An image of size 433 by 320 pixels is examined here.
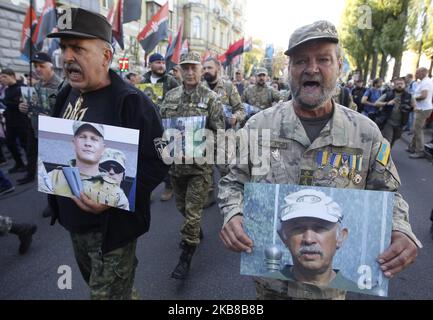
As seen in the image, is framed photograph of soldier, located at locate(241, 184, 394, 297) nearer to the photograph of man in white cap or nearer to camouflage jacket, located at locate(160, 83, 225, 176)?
the photograph of man in white cap

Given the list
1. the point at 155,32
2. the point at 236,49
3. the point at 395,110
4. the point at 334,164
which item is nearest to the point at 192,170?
the point at 334,164

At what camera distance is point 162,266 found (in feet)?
10.4

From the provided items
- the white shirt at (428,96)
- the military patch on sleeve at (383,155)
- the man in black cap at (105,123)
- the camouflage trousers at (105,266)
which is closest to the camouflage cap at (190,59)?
the man in black cap at (105,123)

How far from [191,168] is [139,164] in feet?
4.06

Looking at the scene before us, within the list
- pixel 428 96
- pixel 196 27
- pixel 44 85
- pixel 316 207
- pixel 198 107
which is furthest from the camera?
pixel 196 27

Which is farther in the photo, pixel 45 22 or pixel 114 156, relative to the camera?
pixel 45 22

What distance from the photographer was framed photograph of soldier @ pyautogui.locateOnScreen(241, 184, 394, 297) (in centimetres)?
119

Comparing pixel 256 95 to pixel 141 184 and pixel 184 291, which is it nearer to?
pixel 184 291

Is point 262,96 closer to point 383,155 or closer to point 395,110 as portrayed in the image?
point 395,110

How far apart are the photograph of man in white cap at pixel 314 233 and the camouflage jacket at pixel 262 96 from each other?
5.26m

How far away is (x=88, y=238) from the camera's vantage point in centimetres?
189

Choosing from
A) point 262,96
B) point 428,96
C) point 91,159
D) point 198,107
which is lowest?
point 91,159

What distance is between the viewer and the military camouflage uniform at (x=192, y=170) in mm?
3084
